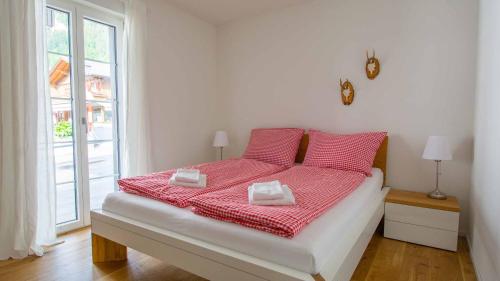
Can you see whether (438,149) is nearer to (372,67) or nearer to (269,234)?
(372,67)

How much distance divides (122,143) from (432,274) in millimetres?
2954

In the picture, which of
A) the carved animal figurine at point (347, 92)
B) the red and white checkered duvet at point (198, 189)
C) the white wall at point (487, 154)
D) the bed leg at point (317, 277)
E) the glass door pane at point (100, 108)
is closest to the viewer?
the bed leg at point (317, 277)

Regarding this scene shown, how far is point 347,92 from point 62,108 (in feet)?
9.11

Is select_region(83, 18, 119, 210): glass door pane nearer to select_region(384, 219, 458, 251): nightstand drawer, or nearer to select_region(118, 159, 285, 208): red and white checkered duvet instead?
select_region(118, 159, 285, 208): red and white checkered duvet

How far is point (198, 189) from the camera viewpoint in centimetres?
194

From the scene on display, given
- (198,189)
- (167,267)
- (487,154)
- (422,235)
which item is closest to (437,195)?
(422,235)

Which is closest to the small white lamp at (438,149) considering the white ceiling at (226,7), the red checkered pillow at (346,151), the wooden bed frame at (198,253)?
the red checkered pillow at (346,151)

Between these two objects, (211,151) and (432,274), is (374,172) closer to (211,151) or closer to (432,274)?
(432,274)

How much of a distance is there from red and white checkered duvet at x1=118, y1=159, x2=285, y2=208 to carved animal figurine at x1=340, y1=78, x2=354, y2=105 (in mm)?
988

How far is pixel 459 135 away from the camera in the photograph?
2.46m

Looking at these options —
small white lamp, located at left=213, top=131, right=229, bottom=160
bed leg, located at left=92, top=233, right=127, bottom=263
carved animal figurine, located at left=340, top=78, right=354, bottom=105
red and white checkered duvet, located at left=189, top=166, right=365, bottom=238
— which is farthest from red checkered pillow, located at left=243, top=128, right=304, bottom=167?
bed leg, located at left=92, top=233, right=127, bottom=263

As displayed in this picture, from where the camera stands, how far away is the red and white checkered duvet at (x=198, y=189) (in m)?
1.81

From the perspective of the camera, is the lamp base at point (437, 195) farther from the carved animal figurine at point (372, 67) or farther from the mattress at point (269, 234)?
the carved animal figurine at point (372, 67)

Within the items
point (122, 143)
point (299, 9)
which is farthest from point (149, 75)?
point (299, 9)
